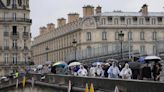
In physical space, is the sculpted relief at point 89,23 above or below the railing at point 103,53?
above

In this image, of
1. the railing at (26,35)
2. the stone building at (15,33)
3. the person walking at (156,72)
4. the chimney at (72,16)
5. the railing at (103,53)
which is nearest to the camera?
the person walking at (156,72)

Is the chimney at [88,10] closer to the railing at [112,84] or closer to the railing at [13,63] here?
the railing at [13,63]

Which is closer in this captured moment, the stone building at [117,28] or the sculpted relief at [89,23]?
the stone building at [117,28]

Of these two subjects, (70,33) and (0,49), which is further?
(70,33)

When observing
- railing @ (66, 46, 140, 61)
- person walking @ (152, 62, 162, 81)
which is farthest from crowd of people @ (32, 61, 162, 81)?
railing @ (66, 46, 140, 61)

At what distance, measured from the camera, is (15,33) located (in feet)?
389

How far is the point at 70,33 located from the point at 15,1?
14739 millimetres

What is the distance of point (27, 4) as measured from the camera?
396 ft

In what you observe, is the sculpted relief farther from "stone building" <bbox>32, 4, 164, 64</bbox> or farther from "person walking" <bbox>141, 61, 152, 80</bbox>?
"person walking" <bbox>141, 61, 152, 80</bbox>

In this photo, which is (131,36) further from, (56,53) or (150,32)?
(56,53)

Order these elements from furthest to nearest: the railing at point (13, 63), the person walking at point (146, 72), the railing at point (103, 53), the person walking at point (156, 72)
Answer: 1. the railing at point (13, 63)
2. the railing at point (103, 53)
3. the person walking at point (146, 72)
4. the person walking at point (156, 72)

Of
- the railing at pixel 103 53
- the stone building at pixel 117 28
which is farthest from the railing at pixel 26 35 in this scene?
the railing at pixel 103 53

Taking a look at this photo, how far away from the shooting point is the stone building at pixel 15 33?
117875mm

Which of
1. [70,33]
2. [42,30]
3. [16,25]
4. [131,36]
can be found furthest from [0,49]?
[42,30]
